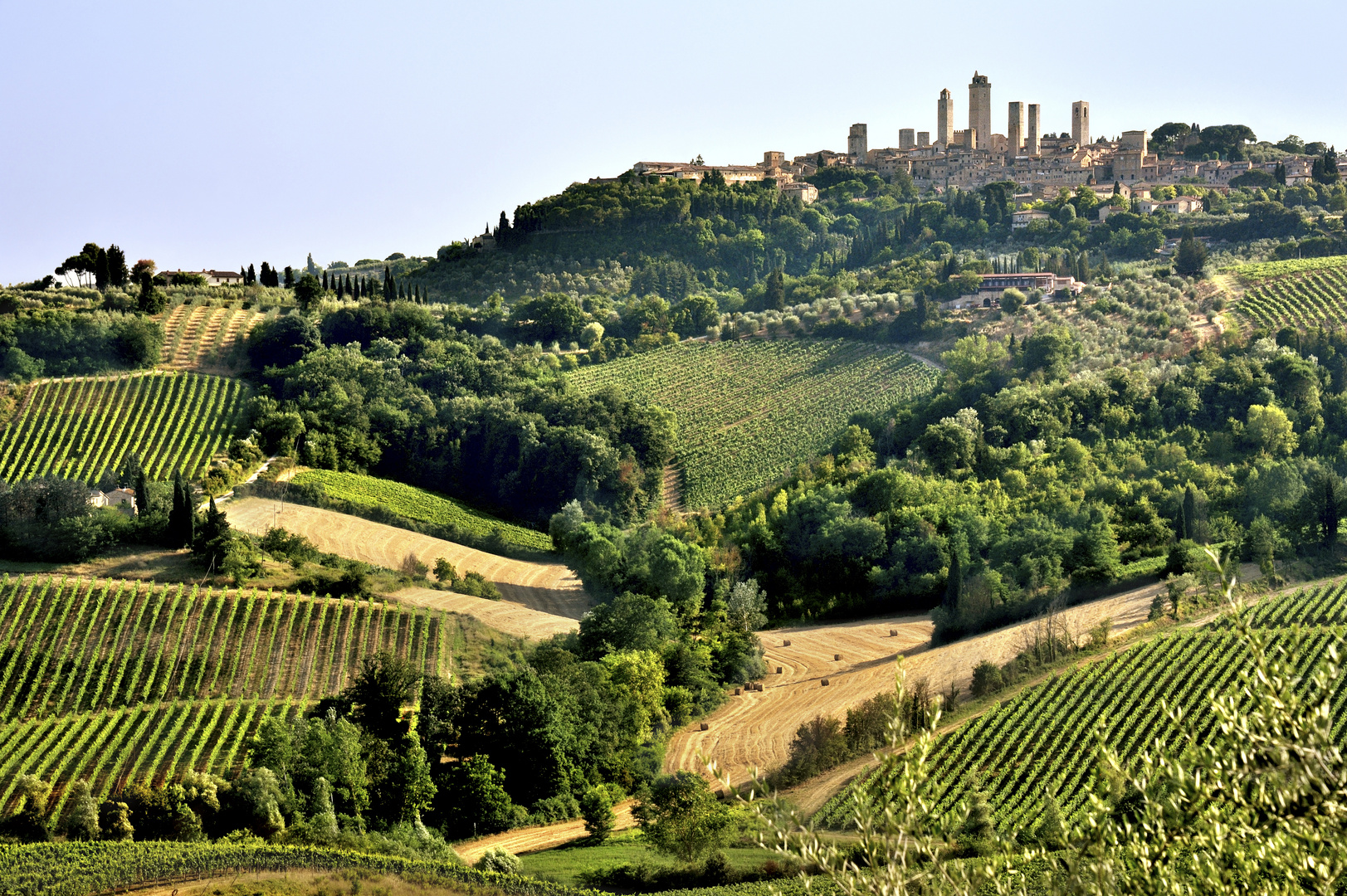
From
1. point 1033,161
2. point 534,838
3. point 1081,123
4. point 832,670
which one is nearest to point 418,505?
point 832,670

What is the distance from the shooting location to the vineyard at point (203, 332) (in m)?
46.5

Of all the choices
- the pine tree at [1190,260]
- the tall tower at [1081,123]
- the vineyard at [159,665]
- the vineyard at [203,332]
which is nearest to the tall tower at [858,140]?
the tall tower at [1081,123]

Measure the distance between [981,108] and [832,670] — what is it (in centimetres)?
7263

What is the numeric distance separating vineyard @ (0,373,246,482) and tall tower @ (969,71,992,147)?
66.5 m

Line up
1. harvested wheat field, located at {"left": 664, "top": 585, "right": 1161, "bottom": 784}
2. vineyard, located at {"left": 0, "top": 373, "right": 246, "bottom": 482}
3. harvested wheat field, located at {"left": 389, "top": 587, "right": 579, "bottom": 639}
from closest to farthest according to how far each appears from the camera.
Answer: harvested wheat field, located at {"left": 664, "top": 585, "right": 1161, "bottom": 784} → harvested wheat field, located at {"left": 389, "top": 587, "right": 579, "bottom": 639} → vineyard, located at {"left": 0, "top": 373, "right": 246, "bottom": 482}

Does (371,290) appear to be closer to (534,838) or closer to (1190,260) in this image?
Result: (534,838)

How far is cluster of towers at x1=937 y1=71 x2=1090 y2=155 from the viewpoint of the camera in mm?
94062

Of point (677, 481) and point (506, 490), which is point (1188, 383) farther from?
point (506, 490)

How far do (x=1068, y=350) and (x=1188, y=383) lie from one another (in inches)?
204

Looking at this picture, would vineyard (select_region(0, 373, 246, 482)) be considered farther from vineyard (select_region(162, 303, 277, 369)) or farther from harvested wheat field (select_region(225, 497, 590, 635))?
harvested wheat field (select_region(225, 497, 590, 635))

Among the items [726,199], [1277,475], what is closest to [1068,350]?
[1277,475]

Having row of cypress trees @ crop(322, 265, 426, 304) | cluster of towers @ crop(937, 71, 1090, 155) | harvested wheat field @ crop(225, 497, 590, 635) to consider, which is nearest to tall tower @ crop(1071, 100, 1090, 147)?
cluster of towers @ crop(937, 71, 1090, 155)

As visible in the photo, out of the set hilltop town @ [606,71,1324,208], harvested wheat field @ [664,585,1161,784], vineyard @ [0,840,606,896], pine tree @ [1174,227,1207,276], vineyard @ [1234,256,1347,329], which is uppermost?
hilltop town @ [606,71,1324,208]

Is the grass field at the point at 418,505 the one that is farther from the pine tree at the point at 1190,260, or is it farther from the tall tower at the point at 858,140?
the tall tower at the point at 858,140
